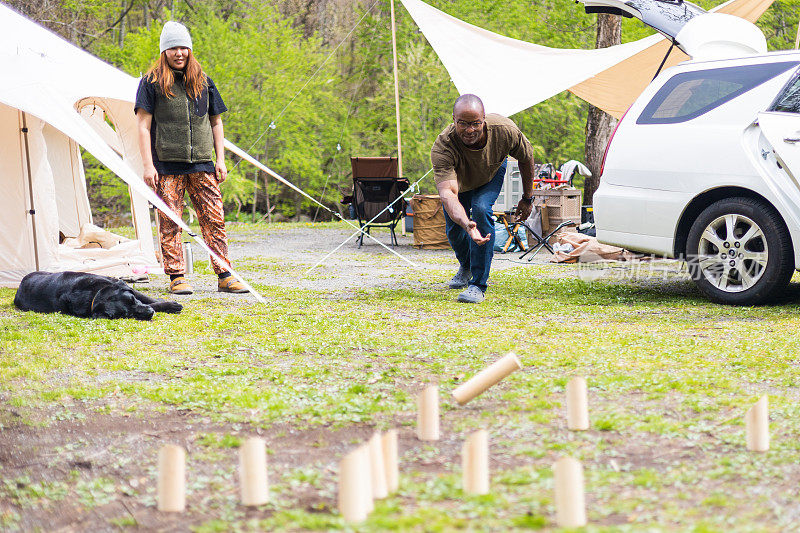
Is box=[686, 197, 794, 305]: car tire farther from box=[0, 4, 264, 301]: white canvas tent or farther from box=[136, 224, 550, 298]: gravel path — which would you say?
box=[0, 4, 264, 301]: white canvas tent

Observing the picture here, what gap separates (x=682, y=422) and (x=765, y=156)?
3.26m

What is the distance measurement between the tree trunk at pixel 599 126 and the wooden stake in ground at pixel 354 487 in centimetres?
1140

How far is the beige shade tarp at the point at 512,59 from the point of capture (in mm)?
8414

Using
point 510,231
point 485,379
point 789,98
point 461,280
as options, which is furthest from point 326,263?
point 485,379

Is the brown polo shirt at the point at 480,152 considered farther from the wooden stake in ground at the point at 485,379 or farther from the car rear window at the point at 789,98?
the wooden stake in ground at the point at 485,379

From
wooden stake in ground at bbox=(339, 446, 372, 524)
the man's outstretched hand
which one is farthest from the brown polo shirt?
wooden stake in ground at bbox=(339, 446, 372, 524)

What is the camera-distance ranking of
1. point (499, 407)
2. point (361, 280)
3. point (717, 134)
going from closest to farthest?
1. point (499, 407)
2. point (717, 134)
3. point (361, 280)

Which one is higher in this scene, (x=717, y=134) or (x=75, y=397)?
(x=717, y=134)

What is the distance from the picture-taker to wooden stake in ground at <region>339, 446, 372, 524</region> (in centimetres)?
222

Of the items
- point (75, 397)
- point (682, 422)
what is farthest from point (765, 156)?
point (75, 397)

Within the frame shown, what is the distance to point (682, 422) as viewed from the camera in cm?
328

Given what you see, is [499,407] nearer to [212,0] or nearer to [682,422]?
[682,422]

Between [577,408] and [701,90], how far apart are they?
407 cm

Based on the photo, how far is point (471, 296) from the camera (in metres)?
6.68
